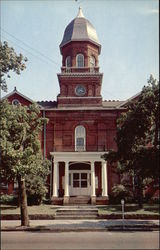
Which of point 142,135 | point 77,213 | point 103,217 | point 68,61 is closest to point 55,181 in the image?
point 77,213

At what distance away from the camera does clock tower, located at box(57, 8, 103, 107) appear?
1135 inches

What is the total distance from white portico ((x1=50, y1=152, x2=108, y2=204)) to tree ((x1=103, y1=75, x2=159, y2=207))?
30.2 feet

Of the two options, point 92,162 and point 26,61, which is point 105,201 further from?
point 26,61

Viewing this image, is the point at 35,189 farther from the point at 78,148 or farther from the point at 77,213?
the point at 78,148

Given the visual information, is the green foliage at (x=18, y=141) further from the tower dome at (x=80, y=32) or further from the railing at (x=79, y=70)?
the tower dome at (x=80, y=32)

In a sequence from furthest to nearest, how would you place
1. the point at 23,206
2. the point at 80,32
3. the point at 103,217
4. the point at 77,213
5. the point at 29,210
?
the point at 80,32, the point at 77,213, the point at 29,210, the point at 103,217, the point at 23,206

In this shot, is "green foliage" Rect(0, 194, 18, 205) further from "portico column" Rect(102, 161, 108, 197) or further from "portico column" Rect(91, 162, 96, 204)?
"portico column" Rect(102, 161, 108, 197)

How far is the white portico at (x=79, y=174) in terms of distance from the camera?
81.5 ft

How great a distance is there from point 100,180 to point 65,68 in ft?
39.2

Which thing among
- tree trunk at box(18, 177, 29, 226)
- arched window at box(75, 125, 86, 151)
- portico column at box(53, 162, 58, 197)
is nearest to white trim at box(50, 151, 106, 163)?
portico column at box(53, 162, 58, 197)

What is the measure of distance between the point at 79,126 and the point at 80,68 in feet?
20.6

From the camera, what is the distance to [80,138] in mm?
27625

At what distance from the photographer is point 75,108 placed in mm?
27766

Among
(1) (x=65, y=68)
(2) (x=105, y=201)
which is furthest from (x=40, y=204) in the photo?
(1) (x=65, y=68)
